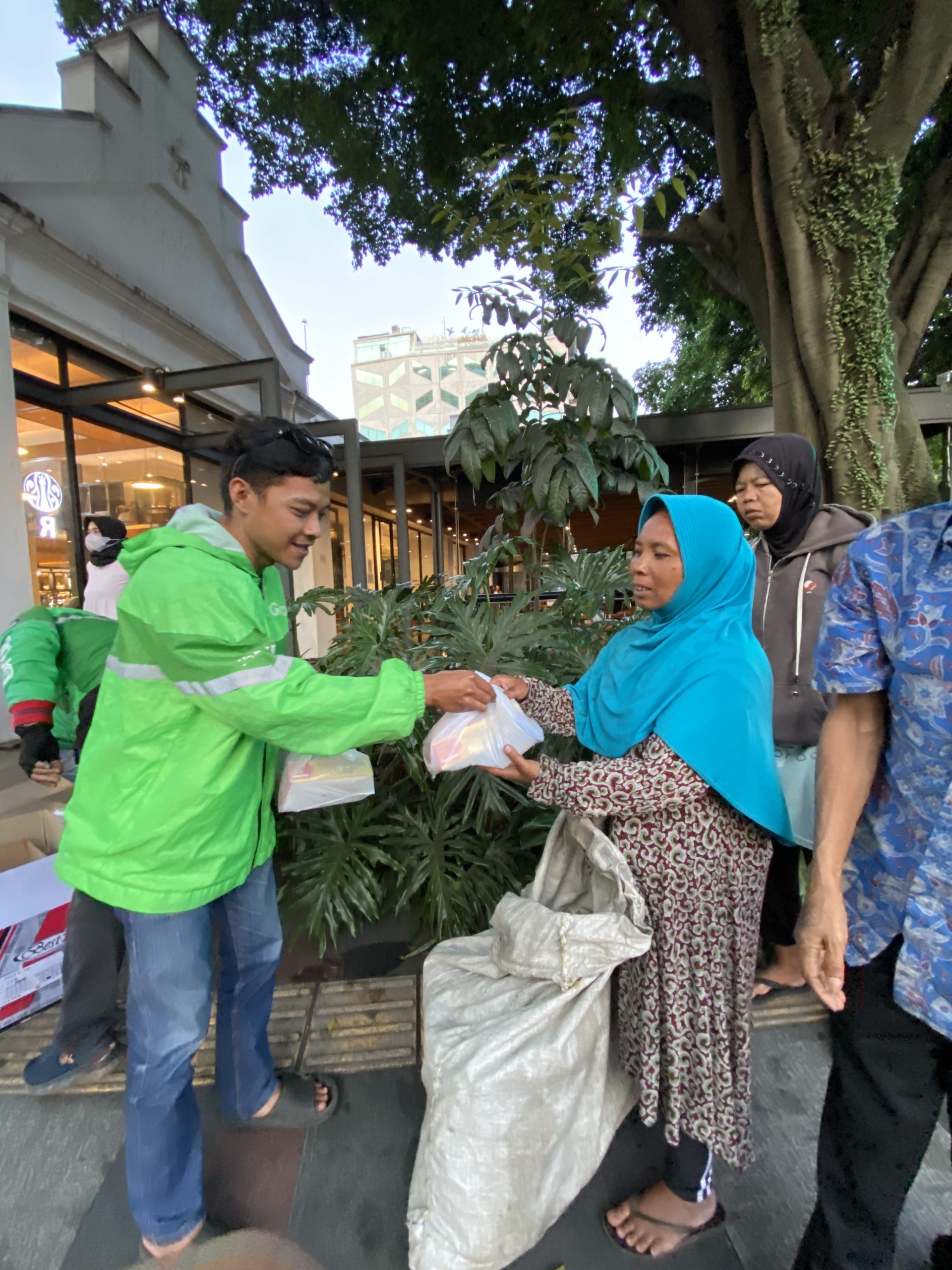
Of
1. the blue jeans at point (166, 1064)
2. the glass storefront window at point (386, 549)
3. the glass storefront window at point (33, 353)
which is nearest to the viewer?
the blue jeans at point (166, 1064)

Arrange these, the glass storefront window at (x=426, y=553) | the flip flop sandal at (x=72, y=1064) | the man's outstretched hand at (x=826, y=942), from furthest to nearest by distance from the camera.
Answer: the glass storefront window at (x=426, y=553) → the flip flop sandal at (x=72, y=1064) → the man's outstretched hand at (x=826, y=942)

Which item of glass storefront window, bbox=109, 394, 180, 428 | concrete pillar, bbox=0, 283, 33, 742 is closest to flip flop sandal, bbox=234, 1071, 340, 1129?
concrete pillar, bbox=0, 283, 33, 742

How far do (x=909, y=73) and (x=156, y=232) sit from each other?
8.34 metres

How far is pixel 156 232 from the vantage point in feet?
25.6

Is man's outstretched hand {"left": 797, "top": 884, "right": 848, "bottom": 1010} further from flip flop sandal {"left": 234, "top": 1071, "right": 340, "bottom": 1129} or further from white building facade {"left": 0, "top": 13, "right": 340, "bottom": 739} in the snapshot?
white building facade {"left": 0, "top": 13, "right": 340, "bottom": 739}

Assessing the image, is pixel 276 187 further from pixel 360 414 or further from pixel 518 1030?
pixel 360 414

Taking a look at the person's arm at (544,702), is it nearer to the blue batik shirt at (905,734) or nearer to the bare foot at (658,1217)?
the blue batik shirt at (905,734)

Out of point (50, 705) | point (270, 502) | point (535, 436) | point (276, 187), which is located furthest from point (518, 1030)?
point (276, 187)

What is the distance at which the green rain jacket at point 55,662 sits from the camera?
1939 mm

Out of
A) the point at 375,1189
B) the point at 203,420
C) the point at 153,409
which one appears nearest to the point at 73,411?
the point at 153,409

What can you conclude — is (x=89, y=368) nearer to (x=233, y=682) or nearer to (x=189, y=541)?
(x=189, y=541)

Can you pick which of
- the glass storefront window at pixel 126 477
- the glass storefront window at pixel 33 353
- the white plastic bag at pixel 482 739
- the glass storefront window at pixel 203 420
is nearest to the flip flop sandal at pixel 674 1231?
the white plastic bag at pixel 482 739

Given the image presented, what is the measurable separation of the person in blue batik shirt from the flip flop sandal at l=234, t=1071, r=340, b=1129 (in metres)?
1.27

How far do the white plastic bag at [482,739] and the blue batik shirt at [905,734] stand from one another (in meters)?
0.73
